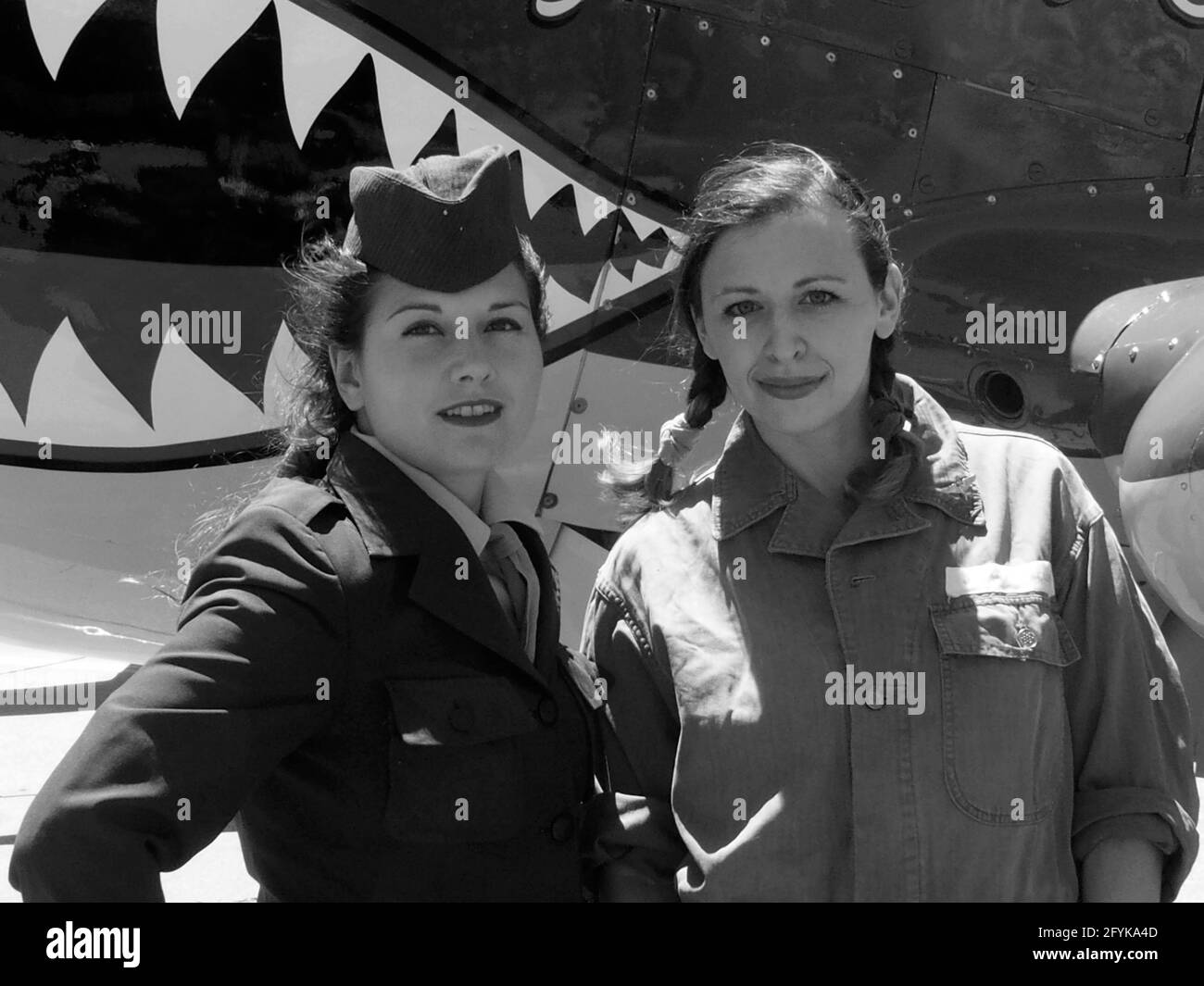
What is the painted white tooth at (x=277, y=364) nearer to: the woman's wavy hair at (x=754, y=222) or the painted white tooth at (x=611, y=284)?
the painted white tooth at (x=611, y=284)

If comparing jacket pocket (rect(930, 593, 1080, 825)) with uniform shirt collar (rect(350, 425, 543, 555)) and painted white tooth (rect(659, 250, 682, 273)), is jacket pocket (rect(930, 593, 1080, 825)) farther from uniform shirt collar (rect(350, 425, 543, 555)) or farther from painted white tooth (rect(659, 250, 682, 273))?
painted white tooth (rect(659, 250, 682, 273))

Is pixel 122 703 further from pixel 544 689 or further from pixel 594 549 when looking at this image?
pixel 594 549

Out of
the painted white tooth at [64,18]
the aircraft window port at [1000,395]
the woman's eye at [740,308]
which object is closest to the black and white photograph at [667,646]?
the woman's eye at [740,308]

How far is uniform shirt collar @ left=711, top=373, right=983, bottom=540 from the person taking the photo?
165 centimetres

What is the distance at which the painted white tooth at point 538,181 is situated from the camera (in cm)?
342

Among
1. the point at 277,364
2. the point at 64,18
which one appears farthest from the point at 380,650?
the point at 64,18

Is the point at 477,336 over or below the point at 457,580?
over

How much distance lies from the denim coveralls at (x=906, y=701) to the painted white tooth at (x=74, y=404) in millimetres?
2070

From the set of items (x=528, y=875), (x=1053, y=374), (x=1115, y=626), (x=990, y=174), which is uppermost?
(x=990, y=174)

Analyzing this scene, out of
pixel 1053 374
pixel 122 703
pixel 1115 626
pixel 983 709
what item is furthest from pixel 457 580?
pixel 1053 374

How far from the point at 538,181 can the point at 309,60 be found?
25.5 inches

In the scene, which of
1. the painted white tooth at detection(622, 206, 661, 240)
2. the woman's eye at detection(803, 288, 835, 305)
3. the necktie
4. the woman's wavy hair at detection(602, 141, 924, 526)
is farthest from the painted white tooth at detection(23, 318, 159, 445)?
the woman's eye at detection(803, 288, 835, 305)

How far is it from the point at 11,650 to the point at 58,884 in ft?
12.5

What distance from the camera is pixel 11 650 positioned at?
4637 mm
